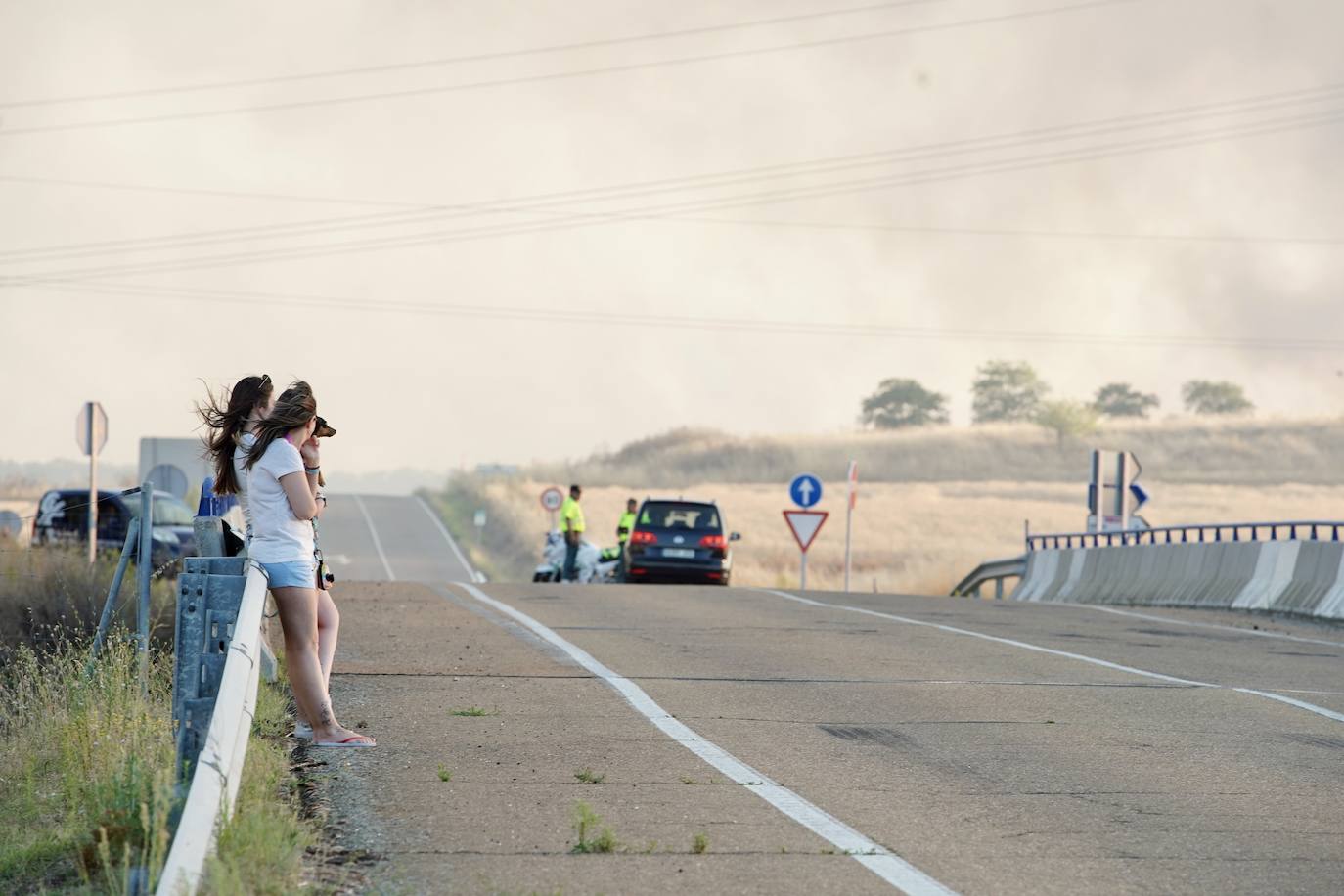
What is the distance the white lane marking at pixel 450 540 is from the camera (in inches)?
2232

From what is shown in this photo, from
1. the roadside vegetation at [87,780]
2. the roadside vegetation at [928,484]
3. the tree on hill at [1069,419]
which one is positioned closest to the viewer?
the roadside vegetation at [87,780]

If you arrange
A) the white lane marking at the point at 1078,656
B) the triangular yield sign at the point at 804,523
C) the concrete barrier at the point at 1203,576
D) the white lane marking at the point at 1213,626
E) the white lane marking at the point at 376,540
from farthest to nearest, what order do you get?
the white lane marking at the point at 376,540
the triangular yield sign at the point at 804,523
the concrete barrier at the point at 1203,576
the white lane marking at the point at 1213,626
the white lane marking at the point at 1078,656

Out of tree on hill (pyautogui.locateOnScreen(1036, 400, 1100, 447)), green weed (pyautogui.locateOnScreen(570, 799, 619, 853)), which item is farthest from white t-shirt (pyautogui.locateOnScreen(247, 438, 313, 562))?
tree on hill (pyautogui.locateOnScreen(1036, 400, 1100, 447))

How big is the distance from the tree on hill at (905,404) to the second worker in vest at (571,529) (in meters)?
123

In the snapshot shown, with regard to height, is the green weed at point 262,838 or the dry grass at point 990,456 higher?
the dry grass at point 990,456

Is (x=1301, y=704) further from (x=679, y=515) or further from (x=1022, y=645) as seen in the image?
(x=679, y=515)

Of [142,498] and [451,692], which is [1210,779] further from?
[142,498]

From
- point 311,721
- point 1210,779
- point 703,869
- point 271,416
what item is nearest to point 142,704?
point 311,721

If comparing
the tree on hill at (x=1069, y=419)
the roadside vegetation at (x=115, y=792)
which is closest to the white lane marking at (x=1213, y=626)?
the roadside vegetation at (x=115, y=792)

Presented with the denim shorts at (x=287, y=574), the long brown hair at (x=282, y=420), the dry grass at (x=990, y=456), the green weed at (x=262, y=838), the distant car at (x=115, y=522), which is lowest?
the green weed at (x=262, y=838)

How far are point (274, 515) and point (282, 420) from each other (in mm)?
457

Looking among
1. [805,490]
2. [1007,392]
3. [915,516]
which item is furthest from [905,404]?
[805,490]

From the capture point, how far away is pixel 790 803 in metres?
7.73

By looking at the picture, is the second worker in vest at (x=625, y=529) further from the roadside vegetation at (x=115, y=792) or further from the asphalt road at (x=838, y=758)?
the roadside vegetation at (x=115, y=792)
